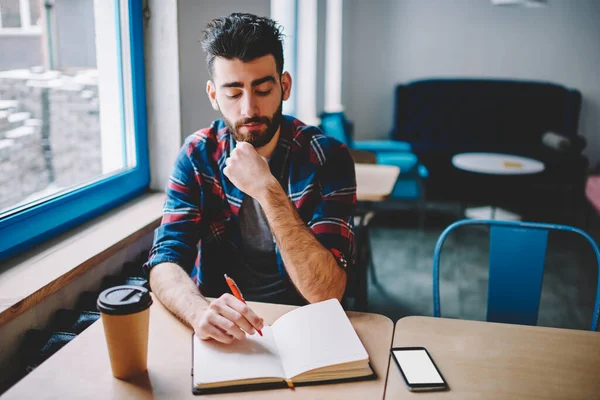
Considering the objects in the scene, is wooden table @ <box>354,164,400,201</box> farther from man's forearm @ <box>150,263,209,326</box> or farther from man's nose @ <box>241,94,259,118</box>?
man's forearm @ <box>150,263,209,326</box>

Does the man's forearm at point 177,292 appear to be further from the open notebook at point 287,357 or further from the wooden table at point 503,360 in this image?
the wooden table at point 503,360

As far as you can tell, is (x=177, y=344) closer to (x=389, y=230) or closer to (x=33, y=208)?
(x=33, y=208)

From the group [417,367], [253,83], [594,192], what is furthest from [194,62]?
[594,192]

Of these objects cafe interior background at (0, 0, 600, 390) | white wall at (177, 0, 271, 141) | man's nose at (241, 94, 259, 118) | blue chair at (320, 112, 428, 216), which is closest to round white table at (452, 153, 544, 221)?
cafe interior background at (0, 0, 600, 390)

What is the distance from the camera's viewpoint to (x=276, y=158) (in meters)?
1.55

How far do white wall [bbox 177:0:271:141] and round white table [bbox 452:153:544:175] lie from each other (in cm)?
253

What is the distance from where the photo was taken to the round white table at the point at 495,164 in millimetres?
4047

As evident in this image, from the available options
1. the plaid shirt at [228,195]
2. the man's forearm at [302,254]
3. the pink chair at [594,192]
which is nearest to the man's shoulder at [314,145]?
the plaid shirt at [228,195]

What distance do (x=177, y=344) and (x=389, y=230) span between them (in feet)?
10.9

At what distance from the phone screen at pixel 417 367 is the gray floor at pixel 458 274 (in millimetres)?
1753

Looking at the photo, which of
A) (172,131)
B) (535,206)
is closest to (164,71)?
(172,131)

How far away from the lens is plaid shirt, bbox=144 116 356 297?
1461 mm

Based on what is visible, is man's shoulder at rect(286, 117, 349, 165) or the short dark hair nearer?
the short dark hair

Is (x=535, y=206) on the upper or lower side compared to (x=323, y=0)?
lower
